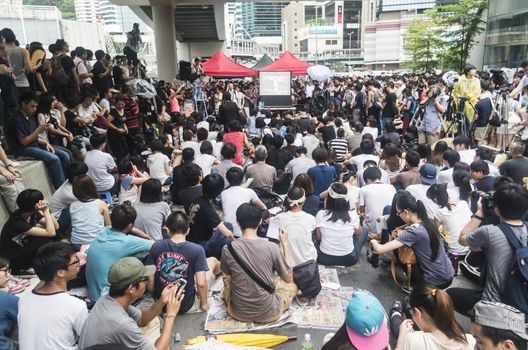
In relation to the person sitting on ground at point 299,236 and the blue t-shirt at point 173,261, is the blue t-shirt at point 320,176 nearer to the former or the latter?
the person sitting on ground at point 299,236

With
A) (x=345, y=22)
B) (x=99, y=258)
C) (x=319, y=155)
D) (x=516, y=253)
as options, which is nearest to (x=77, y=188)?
(x=99, y=258)

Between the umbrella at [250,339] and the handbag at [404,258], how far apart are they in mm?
1355

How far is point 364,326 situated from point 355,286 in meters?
2.32

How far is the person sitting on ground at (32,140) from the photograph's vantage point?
5.81 m

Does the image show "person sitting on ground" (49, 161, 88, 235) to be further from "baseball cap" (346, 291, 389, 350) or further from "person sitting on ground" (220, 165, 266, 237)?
"baseball cap" (346, 291, 389, 350)

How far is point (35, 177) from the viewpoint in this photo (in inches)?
230

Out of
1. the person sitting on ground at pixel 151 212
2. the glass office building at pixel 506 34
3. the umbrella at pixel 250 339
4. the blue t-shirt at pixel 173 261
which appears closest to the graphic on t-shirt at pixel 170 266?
the blue t-shirt at pixel 173 261

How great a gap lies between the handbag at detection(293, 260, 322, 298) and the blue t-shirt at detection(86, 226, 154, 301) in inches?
56.0

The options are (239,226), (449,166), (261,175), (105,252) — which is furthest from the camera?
(261,175)

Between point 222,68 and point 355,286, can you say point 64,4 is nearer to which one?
point 222,68

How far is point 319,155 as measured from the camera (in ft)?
19.4

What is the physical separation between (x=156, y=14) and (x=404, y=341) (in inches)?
716

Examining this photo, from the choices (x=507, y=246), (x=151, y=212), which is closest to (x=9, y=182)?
(x=151, y=212)

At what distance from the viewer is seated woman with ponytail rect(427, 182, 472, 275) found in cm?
423
